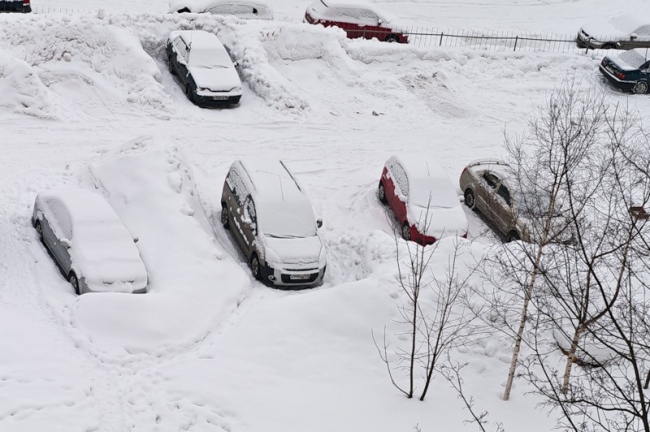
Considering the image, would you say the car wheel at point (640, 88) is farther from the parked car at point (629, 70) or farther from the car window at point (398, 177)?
the car window at point (398, 177)

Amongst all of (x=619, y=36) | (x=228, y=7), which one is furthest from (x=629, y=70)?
(x=228, y=7)

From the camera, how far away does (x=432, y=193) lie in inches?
853

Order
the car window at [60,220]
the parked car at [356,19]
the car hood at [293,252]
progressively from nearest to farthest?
the car window at [60,220], the car hood at [293,252], the parked car at [356,19]

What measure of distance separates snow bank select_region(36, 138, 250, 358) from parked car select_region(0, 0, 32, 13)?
936 centimetres

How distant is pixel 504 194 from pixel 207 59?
10275mm

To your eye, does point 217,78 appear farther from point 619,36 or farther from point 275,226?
point 619,36

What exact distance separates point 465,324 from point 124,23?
1683 cm

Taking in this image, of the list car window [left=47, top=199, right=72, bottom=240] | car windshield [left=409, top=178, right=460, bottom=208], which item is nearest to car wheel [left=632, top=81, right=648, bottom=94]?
car windshield [left=409, top=178, right=460, bottom=208]

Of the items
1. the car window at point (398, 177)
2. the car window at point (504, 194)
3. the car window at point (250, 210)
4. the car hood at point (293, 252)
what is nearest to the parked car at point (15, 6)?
the car window at point (250, 210)

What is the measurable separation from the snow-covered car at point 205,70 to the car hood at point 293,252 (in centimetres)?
833

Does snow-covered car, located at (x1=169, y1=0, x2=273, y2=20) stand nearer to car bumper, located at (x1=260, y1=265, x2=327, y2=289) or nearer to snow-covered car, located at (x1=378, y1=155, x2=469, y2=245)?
snow-covered car, located at (x1=378, y1=155, x2=469, y2=245)

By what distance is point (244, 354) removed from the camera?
51.3 ft

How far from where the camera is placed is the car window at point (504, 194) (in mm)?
22062

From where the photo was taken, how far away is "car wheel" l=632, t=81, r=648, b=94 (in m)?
31.0
